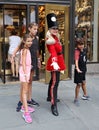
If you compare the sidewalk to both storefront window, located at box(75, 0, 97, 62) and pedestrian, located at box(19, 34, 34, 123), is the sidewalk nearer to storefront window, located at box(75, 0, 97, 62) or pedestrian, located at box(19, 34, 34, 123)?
pedestrian, located at box(19, 34, 34, 123)

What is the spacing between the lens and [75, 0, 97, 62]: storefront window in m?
10.9

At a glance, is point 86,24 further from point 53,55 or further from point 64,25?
point 53,55

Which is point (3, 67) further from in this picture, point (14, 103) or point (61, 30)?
point (14, 103)

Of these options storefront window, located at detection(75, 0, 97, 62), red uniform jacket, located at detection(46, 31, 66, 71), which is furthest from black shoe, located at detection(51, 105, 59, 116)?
storefront window, located at detection(75, 0, 97, 62)

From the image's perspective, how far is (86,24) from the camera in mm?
11172

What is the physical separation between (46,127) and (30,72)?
1.30 meters

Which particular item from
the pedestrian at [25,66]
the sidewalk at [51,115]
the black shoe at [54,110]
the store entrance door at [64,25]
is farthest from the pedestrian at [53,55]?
the store entrance door at [64,25]

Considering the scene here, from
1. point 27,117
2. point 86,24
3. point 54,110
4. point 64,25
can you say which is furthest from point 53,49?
point 86,24

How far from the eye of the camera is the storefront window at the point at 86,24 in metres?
10.9

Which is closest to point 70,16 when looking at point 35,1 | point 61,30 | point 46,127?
point 61,30

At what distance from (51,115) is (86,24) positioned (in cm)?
507

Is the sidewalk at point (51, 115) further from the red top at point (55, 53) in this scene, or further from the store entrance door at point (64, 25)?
the store entrance door at point (64, 25)

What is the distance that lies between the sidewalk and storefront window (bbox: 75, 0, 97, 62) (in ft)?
7.69

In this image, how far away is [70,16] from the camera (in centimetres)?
1052
